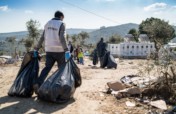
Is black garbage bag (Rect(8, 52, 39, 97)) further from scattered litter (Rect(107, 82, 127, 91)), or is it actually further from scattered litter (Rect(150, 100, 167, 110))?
scattered litter (Rect(150, 100, 167, 110))

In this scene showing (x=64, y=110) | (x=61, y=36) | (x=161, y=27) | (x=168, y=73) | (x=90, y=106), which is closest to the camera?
(x=64, y=110)

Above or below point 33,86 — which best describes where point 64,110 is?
below

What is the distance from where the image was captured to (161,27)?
4159 cm

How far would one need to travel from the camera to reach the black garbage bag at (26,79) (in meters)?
5.18

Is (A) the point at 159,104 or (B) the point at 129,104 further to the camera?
(B) the point at 129,104

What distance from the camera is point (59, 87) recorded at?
15.5 feet

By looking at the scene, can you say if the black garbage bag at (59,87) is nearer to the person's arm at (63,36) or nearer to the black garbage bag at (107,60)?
the person's arm at (63,36)

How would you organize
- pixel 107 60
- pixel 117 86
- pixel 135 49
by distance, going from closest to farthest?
pixel 117 86
pixel 107 60
pixel 135 49

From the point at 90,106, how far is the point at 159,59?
201 centimetres

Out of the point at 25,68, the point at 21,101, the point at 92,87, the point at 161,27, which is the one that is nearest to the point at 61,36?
the point at 25,68

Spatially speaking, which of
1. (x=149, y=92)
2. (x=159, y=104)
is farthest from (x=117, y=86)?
(x=159, y=104)

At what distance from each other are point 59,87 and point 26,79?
2.99 feet

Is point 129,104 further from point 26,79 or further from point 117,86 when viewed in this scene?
point 26,79

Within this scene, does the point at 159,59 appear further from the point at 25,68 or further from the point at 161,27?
the point at 161,27
